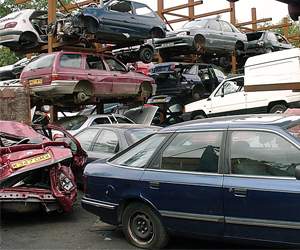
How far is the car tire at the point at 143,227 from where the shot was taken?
5.45 metres

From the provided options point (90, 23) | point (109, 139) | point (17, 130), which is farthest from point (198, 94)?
point (17, 130)

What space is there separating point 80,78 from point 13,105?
216 centimetres

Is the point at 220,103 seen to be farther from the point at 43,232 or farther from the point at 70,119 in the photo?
the point at 43,232

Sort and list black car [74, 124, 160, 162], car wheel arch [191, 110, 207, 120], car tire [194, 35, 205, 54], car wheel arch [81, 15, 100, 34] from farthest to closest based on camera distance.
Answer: car tire [194, 35, 205, 54] → car wheel arch [191, 110, 207, 120] → car wheel arch [81, 15, 100, 34] → black car [74, 124, 160, 162]

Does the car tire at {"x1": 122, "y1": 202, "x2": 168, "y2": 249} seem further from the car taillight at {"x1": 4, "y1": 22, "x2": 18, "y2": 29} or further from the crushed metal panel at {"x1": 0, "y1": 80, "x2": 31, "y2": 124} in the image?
the car taillight at {"x1": 4, "y1": 22, "x2": 18, "y2": 29}

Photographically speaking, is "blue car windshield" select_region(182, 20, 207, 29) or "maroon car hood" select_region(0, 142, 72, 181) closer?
"maroon car hood" select_region(0, 142, 72, 181)

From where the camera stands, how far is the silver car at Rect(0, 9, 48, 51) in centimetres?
1543

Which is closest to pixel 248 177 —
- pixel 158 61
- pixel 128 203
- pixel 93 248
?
pixel 128 203

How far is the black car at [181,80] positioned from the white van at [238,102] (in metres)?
0.53

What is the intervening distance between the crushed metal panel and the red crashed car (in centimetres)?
473

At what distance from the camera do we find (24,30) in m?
15.5

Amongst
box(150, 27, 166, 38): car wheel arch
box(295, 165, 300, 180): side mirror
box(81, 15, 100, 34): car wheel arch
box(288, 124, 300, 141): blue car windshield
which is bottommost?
box(295, 165, 300, 180): side mirror

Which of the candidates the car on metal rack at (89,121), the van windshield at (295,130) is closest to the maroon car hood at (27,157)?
the van windshield at (295,130)

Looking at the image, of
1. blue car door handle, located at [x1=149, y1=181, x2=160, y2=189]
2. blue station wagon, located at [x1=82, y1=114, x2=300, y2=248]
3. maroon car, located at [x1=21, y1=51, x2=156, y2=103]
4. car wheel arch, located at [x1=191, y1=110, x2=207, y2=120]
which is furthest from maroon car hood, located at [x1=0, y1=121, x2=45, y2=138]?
car wheel arch, located at [x1=191, y1=110, x2=207, y2=120]
